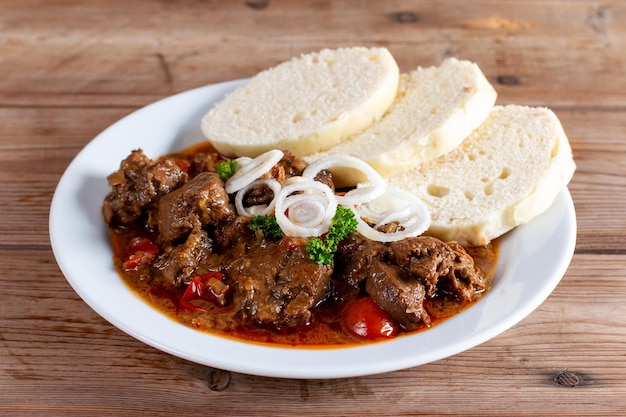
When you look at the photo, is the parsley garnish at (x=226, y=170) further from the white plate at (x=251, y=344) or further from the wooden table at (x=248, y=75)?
the wooden table at (x=248, y=75)

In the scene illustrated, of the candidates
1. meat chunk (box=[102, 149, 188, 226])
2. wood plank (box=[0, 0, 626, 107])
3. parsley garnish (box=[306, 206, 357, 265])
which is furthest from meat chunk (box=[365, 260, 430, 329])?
wood plank (box=[0, 0, 626, 107])

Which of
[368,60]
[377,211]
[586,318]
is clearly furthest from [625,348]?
[368,60]

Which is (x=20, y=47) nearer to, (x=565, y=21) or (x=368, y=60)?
(x=368, y=60)

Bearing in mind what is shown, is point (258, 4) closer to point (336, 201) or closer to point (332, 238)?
point (336, 201)

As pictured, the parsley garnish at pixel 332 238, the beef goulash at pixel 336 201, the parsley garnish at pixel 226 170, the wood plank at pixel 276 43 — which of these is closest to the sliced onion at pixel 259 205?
the beef goulash at pixel 336 201

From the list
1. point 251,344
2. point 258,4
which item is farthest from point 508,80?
point 251,344
